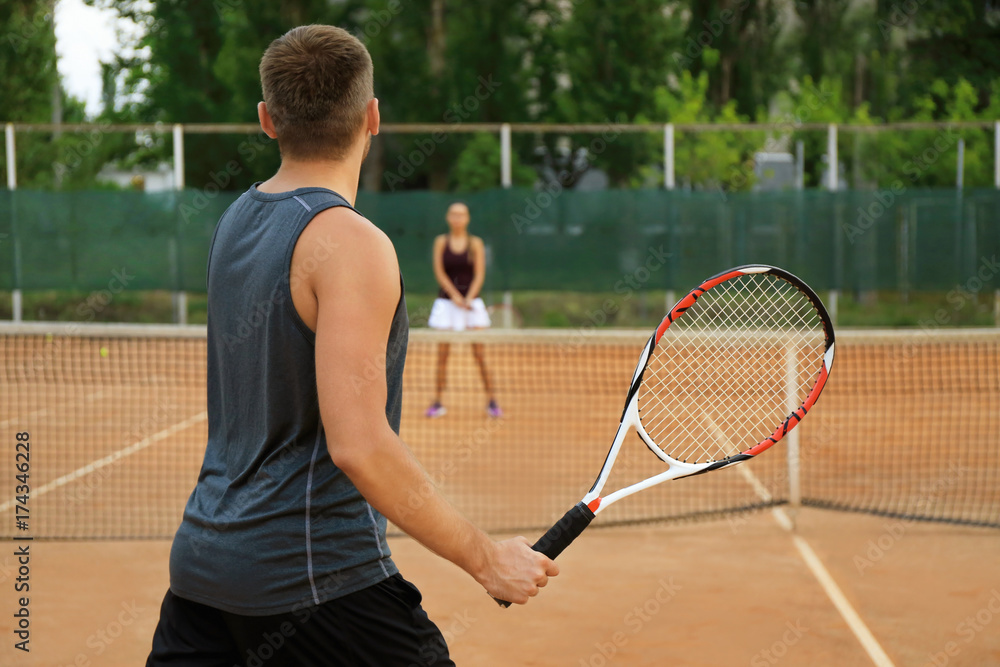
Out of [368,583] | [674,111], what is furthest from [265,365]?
[674,111]

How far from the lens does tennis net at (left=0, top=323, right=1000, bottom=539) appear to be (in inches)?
219

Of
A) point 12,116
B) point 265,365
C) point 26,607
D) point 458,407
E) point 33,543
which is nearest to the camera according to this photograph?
point 265,365

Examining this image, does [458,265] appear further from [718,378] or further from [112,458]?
[718,378]

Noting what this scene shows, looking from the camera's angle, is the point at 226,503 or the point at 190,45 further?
the point at 190,45

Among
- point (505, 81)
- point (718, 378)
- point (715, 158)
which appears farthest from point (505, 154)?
point (718, 378)

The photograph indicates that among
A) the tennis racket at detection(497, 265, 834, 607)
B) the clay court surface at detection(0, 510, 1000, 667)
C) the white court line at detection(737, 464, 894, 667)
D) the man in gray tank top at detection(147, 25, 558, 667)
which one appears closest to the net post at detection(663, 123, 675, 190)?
the white court line at detection(737, 464, 894, 667)

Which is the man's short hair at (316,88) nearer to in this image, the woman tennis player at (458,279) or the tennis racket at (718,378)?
the tennis racket at (718,378)

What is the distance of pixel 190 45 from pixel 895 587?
21.2 m

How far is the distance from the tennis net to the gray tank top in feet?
11.7

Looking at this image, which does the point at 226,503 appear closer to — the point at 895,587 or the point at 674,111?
the point at 895,587

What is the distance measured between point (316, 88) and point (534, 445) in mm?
5907

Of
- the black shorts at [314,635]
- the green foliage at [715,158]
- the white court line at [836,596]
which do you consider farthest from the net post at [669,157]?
the black shorts at [314,635]

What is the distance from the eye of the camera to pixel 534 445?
7.32 m

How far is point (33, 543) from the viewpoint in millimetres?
4891
